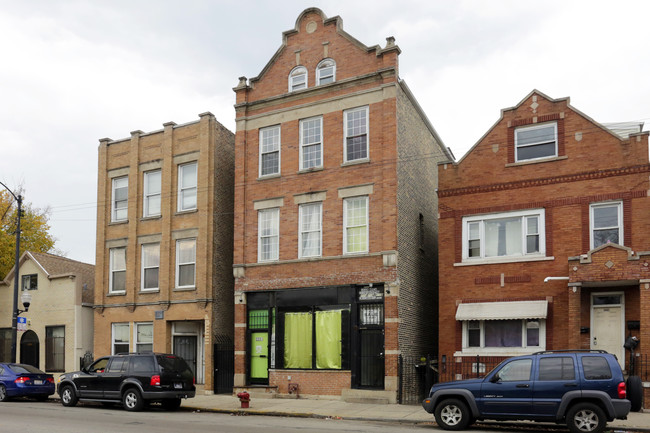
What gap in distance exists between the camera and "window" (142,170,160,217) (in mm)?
29547

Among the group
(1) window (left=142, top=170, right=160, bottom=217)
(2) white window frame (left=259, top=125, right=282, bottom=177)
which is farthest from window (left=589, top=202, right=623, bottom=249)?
(1) window (left=142, top=170, right=160, bottom=217)

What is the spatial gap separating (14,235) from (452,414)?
106 ft

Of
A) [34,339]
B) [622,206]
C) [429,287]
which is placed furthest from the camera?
[34,339]

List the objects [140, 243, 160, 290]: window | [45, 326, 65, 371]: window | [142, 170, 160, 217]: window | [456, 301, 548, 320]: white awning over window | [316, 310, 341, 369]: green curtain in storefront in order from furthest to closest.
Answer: [45, 326, 65, 371]: window < [142, 170, 160, 217]: window < [140, 243, 160, 290]: window < [316, 310, 341, 369]: green curtain in storefront < [456, 301, 548, 320]: white awning over window

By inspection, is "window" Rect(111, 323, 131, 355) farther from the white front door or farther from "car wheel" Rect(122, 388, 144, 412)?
the white front door

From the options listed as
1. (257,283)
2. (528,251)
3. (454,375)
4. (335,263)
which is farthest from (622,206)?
(257,283)

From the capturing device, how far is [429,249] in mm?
27141

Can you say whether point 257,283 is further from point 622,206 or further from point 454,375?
point 622,206

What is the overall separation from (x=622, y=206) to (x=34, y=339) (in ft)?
81.6

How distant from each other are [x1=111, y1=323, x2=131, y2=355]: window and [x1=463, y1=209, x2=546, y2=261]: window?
47.3ft

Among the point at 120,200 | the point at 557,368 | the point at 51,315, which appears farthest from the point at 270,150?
the point at 557,368

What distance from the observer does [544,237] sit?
2233cm

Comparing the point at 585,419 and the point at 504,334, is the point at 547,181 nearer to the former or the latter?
the point at 504,334

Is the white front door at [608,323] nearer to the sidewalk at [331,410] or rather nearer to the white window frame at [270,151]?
the sidewalk at [331,410]
